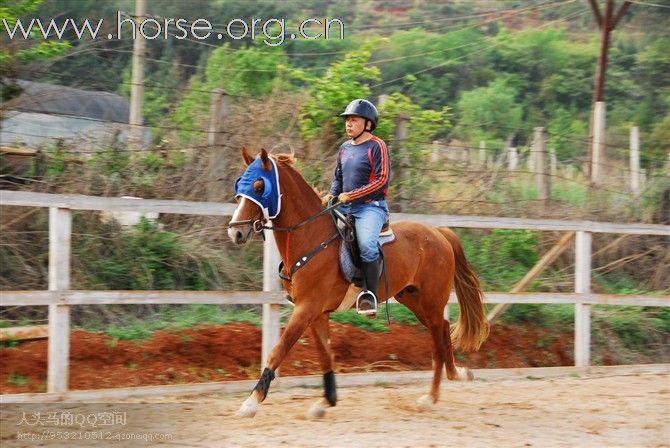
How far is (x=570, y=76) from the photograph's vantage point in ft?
116

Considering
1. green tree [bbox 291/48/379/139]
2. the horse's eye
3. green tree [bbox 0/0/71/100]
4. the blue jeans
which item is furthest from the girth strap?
green tree [bbox 0/0/71/100]

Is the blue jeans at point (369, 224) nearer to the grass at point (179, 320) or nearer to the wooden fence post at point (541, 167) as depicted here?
the grass at point (179, 320)

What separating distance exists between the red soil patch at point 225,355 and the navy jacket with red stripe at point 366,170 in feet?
7.83

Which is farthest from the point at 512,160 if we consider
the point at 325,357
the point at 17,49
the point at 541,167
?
the point at 17,49

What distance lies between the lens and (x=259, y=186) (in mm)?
6277

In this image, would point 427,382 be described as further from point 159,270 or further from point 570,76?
point 570,76

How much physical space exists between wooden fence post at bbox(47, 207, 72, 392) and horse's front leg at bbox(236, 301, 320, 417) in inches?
63.6

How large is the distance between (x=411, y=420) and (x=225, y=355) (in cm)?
242

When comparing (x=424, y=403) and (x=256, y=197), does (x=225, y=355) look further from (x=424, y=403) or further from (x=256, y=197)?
(x=256, y=197)

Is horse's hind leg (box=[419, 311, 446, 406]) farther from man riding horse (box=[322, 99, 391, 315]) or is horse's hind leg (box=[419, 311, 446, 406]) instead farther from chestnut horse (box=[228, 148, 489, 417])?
man riding horse (box=[322, 99, 391, 315])

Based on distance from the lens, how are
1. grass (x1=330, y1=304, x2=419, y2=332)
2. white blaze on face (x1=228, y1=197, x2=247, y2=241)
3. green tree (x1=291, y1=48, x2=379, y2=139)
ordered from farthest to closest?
green tree (x1=291, y1=48, x2=379, y2=139) < grass (x1=330, y1=304, x2=419, y2=332) < white blaze on face (x1=228, y1=197, x2=247, y2=241)

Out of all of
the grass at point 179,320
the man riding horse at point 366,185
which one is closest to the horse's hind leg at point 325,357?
the man riding horse at point 366,185

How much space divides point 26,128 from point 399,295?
684cm

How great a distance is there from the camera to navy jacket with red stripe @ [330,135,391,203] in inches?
266
